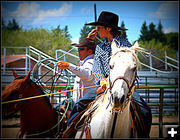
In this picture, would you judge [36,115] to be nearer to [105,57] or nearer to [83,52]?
[105,57]

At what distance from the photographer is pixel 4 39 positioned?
3.32 m

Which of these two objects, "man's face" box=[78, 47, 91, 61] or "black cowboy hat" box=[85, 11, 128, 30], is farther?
"man's face" box=[78, 47, 91, 61]

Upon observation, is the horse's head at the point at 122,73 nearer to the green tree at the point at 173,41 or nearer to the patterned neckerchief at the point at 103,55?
the patterned neckerchief at the point at 103,55

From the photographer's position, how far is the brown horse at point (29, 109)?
5.65ft

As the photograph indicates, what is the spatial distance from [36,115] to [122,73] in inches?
45.8

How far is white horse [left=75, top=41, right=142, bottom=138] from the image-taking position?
1256mm

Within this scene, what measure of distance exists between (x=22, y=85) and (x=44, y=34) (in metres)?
3.64

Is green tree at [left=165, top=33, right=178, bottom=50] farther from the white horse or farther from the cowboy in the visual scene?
the white horse

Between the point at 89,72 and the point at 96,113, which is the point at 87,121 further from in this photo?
the point at 89,72

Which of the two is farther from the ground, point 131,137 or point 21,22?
point 21,22

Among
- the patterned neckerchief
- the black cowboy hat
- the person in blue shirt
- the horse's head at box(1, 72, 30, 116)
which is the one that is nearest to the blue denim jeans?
the person in blue shirt

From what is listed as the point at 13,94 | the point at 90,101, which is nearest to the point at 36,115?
the point at 13,94

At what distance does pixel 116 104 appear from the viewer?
1.25m

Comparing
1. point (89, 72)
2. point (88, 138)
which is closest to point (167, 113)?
point (89, 72)
